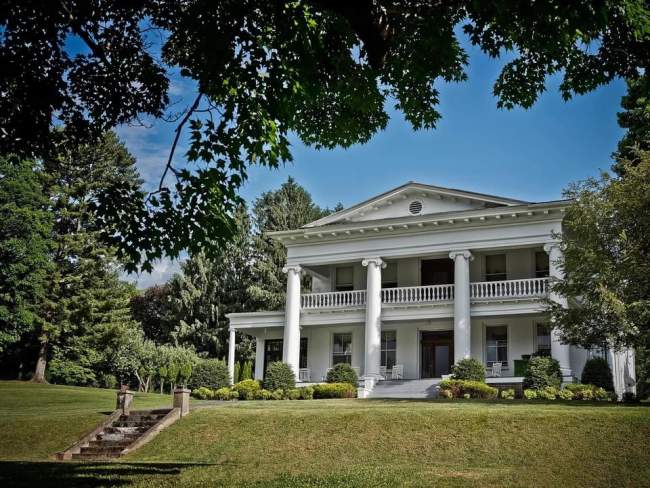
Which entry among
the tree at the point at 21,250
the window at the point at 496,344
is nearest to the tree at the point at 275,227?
the tree at the point at 21,250

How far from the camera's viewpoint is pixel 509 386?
98.9 ft

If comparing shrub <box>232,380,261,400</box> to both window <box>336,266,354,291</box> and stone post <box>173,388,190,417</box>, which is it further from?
stone post <box>173,388,190,417</box>

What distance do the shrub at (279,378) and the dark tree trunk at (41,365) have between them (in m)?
16.6

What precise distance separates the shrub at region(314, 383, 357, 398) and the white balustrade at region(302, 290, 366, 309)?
17.6ft

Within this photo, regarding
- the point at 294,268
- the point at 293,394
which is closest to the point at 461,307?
the point at 293,394

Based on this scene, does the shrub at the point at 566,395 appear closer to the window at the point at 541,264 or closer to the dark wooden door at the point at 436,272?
the window at the point at 541,264

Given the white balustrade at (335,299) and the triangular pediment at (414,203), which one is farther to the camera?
the white balustrade at (335,299)

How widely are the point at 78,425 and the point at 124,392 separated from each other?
1.75 meters

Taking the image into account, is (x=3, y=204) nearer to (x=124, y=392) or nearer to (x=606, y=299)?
(x=124, y=392)

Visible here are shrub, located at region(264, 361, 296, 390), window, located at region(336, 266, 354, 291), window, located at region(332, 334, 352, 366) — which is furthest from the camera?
window, located at region(336, 266, 354, 291)

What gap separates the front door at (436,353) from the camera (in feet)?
115

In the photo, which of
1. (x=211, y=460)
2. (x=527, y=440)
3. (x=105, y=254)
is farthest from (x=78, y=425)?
(x=105, y=254)

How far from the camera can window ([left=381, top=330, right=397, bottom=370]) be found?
35.9 m

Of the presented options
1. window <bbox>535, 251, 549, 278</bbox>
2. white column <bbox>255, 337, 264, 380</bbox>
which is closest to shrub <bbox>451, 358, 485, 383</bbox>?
window <bbox>535, 251, 549, 278</bbox>
